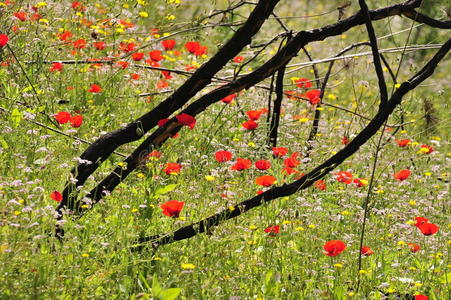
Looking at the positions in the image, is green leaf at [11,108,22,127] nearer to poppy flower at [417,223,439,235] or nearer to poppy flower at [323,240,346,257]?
poppy flower at [323,240,346,257]

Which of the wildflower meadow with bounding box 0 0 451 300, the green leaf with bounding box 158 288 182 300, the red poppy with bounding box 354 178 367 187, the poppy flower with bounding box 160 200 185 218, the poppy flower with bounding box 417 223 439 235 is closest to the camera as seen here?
the green leaf with bounding box 158 288 182 300

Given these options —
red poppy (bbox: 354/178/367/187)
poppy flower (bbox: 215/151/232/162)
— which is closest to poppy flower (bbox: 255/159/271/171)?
poppy flower (bbox: 215/151/232/162)

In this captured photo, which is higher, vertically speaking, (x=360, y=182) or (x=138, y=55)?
(x=138, y=55)

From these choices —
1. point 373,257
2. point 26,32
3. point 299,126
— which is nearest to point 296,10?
point 299,126

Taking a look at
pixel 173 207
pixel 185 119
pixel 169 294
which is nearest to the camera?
pixel 169 294

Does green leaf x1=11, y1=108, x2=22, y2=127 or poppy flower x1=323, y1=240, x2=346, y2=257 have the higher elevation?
green leaf x1=11, y1=108, x2=22, y2=127

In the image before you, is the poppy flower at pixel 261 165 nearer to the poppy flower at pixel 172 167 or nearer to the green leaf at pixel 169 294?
the poppy flower at pixel 172 167

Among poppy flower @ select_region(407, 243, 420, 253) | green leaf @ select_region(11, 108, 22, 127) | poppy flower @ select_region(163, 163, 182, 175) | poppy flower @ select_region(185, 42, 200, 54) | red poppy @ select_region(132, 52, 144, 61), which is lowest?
poppy flower @ select_region(407, 243, 420, 253)

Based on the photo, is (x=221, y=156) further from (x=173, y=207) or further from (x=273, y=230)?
(x=173, y=207)

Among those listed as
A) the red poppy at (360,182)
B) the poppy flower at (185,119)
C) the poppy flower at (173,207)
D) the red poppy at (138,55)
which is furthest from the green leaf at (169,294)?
the red poppy at (138,55)

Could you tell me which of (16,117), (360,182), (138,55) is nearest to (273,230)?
(360,182)

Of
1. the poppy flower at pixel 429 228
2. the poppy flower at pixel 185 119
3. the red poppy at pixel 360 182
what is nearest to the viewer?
the poppy flower at pixel 185 119

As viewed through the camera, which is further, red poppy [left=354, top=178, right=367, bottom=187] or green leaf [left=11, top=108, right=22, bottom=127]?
red poppy [left=354, top=178, right=367, bottom=187]

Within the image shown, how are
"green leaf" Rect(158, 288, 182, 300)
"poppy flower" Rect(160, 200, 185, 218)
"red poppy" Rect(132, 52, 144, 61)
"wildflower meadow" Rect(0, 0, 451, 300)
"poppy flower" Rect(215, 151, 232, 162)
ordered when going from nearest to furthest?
"green leaf" Rect(158, 288, 182, 300) < "wildflower meadow" Rect(0, 0, 451, 300) < "poppy flower" Rect(160, 200, 185, 218) < "poppy flower" Rect(215, 151, 232, 162) < "red poppy" Rect(132, 52, 144, 61)
